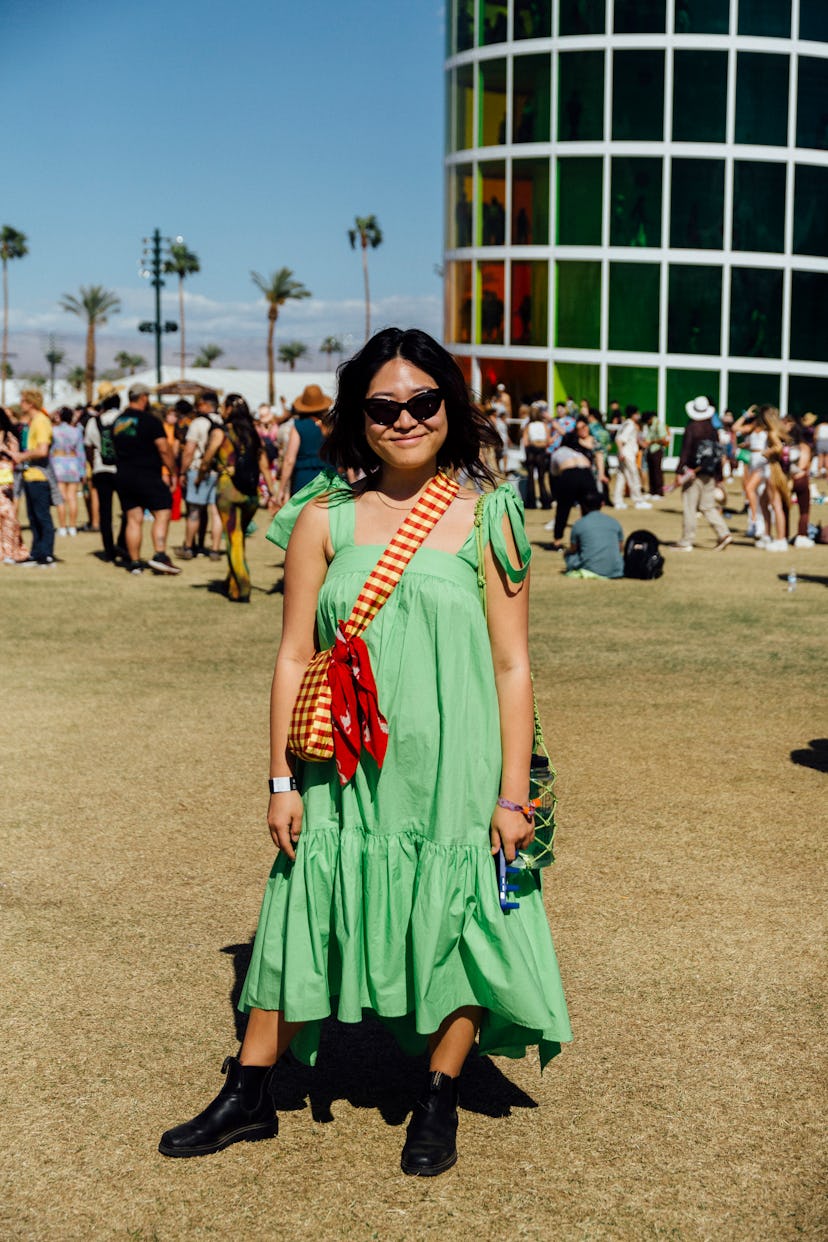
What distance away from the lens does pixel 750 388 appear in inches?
1588

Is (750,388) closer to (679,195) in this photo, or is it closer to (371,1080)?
(679,195)

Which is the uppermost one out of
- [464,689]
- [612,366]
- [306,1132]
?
[612,366]

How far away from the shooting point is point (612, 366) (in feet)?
134

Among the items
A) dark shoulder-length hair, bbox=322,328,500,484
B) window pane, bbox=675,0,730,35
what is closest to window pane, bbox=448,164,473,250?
window pane, bbox=675,0,730,35

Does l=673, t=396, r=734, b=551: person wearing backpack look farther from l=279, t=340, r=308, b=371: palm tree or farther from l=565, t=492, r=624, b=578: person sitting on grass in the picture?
l=279, t=340, r=308, b=371: palm tree

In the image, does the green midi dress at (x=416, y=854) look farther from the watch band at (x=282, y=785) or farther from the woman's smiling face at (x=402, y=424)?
the woman's smiling face at (x=402, y=424)

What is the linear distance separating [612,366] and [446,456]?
125ft

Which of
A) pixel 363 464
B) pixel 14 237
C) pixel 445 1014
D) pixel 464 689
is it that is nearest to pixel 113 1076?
pixel 445 1014

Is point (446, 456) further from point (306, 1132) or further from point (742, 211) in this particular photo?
point (742, 211)

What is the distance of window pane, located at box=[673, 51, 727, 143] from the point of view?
39781 mm

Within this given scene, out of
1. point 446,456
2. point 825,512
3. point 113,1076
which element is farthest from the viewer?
point 825,512

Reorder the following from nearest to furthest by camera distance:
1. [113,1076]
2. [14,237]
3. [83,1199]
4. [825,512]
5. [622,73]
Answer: [83,1199] → [113,1076] → [825,512] → [622,73] → [14,237]

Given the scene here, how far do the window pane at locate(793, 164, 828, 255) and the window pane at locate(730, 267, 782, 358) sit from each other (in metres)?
1.18

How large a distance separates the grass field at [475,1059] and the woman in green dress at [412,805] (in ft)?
0.76
